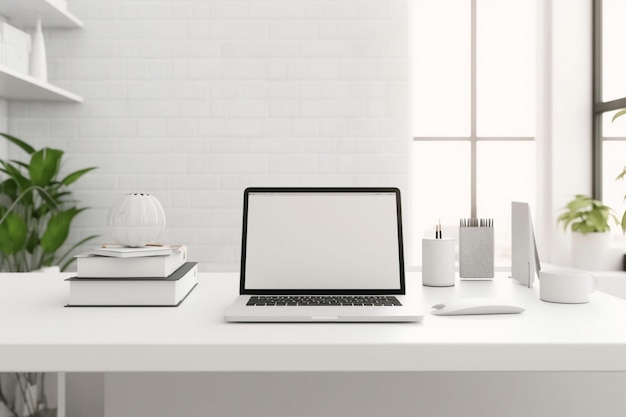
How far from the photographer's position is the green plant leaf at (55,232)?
2.56 m

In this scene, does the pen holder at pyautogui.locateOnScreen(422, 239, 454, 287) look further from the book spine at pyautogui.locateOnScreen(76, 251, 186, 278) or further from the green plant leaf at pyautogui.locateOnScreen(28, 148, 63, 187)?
the green plant leaf at pyautogui.locateOnScreen(28, 148, 63, 187)

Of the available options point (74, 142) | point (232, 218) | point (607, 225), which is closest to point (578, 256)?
point (607, 225)

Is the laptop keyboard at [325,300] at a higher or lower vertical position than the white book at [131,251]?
lower

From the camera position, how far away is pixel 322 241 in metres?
1.13

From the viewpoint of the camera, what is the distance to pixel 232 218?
9.87ft

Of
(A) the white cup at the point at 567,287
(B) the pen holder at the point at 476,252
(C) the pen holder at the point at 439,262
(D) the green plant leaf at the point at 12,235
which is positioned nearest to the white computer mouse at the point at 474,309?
(A) the white cup at the point at 567,287

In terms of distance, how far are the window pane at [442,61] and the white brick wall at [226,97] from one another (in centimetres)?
37

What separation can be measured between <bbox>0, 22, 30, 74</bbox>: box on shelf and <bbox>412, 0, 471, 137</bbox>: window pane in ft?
7.08

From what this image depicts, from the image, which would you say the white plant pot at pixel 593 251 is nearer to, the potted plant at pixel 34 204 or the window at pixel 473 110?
the window at pixel 473 110

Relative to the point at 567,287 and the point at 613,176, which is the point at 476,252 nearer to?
the point at 567,287

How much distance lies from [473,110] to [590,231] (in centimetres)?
100

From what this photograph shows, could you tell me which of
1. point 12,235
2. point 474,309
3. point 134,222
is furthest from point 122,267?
point 12,235

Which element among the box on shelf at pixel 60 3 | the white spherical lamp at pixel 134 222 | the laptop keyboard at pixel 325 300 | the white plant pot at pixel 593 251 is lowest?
the white plant pot at pixel 593 251

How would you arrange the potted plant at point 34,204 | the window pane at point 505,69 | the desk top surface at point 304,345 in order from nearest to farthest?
the desk top surface at point 304,345, the potted plant at point 34,204, the window pane at point 505,69
